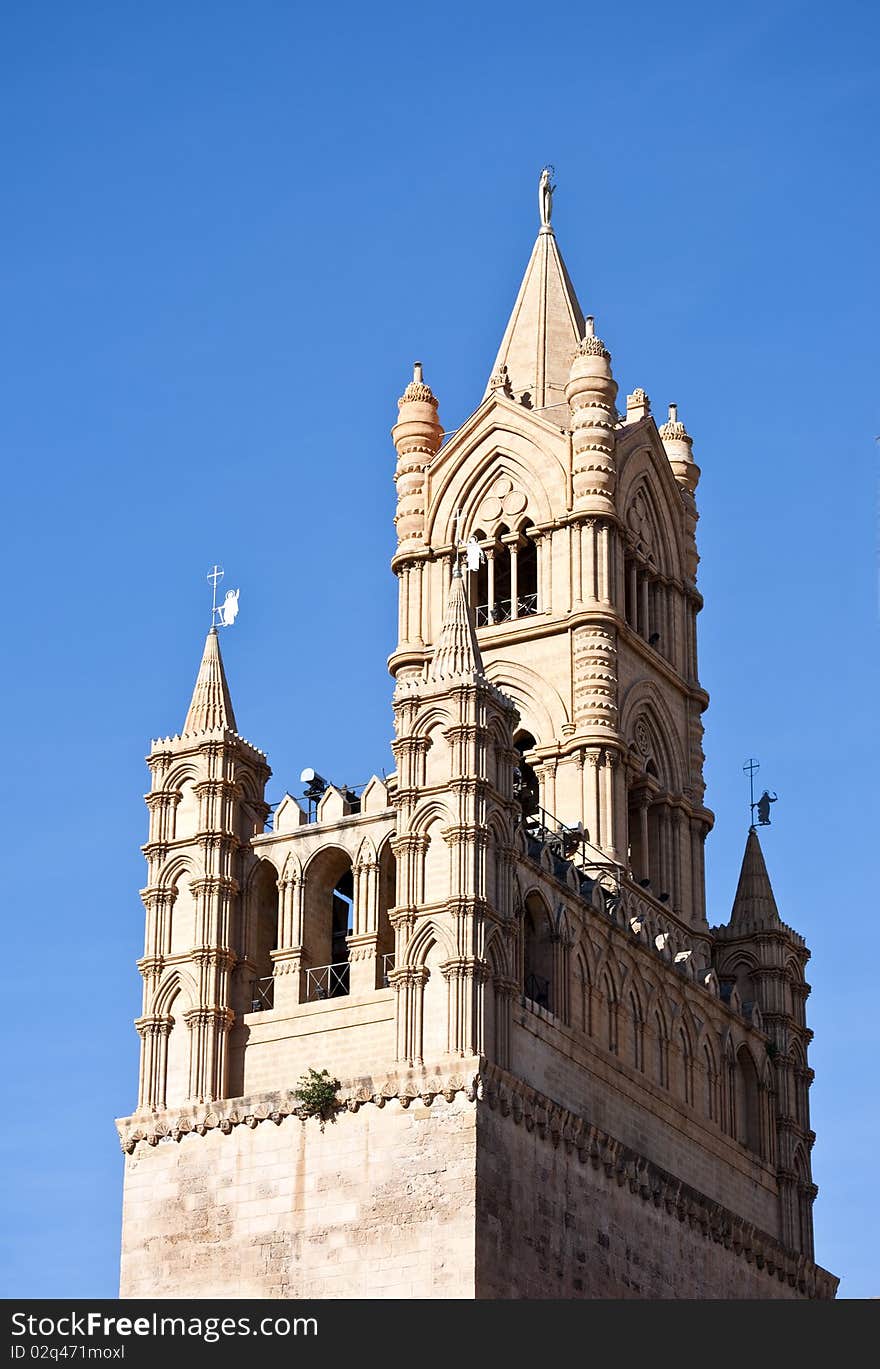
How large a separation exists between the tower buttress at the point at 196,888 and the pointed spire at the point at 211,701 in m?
0.03

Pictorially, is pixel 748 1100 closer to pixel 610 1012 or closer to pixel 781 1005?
pixel 781 1005

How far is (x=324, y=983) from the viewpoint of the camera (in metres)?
80.8

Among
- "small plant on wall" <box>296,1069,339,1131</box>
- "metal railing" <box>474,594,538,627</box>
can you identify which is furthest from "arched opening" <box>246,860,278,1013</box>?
"metal railing" <box>474,594,538,627</box>

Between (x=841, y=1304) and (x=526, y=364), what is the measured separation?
49.7 meters

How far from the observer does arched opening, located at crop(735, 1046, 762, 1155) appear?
90.9 meters

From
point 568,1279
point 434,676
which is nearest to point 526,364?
point 434,676

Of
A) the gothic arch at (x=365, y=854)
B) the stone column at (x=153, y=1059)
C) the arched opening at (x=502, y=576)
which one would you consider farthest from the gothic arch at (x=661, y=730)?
the stone column at (x=153, y=1059)

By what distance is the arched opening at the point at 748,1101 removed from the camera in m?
90.9

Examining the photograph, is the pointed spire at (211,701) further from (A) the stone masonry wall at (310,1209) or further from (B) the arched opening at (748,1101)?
(B) the arched opening at (748,1101)

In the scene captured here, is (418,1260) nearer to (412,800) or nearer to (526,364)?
(412,800)

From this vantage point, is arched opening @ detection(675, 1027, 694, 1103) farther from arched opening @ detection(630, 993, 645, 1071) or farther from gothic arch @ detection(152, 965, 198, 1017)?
gothic arch @ detection(152, 965, 198, 1017)

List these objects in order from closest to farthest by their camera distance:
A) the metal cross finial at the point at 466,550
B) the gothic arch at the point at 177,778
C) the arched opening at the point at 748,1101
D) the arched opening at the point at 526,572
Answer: the gothic arch at the point at 177,778, the metal cross finial at the point at 466,550, the arched opening at the point at 748,1101, the arched opening at the point at 526,572

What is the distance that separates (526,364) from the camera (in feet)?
324

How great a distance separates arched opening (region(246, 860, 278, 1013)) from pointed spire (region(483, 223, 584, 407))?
20.8m
